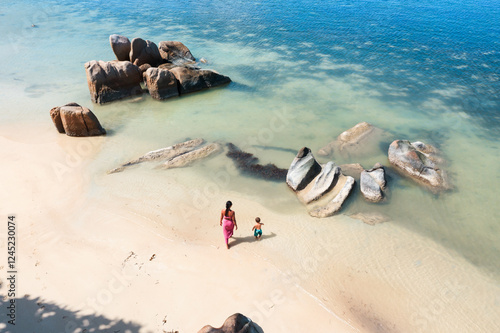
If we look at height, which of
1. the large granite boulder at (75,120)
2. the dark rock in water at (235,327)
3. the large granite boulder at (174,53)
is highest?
the large granite boulder at (174,53)

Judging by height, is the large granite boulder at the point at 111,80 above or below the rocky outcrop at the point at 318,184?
above

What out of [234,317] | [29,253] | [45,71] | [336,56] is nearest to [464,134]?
[336,56]

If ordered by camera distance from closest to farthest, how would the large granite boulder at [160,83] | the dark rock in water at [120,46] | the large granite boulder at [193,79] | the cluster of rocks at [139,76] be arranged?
1. the cluster of rocks at [139,76]
2. the large granite boulder at [160,83]
3. the large granite boulder at [193,79]
4. the dark rock in water at [120,46]

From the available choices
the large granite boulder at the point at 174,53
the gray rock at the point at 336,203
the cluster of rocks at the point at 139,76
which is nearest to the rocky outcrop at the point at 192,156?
the gray rock at the point at 336,203

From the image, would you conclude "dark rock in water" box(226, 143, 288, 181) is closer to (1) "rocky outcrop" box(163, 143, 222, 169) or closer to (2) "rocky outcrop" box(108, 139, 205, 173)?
(1) "rocky outcrop" box(163, 143, 222, 169)

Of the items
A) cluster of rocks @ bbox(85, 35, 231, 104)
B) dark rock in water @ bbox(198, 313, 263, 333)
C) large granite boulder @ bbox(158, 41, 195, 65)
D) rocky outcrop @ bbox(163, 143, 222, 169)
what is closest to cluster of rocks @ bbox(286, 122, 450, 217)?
rocky outcrop @ bbox(163, 143, 222, 169)

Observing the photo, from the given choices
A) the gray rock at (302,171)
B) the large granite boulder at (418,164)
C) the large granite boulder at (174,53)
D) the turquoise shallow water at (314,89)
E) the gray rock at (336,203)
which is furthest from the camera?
the large granite boulder at (174,53)

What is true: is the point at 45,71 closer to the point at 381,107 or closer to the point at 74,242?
the point at 74,242

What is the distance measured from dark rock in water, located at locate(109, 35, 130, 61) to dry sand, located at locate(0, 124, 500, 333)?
47.1ft

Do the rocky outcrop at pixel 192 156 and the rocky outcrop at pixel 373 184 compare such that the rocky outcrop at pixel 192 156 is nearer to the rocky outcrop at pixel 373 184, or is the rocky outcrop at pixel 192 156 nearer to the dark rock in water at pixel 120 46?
the rocky outcrop at pixel 373 184

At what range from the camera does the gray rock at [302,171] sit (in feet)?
41.8

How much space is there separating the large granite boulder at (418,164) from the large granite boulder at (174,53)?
19026 millimetres

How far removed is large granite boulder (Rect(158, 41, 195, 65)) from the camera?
2541cm
